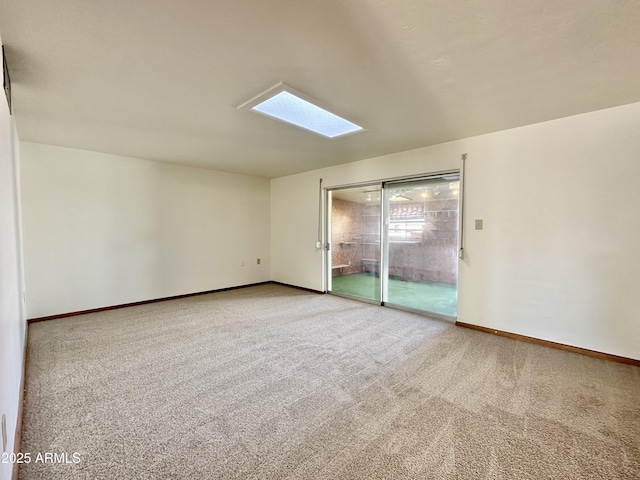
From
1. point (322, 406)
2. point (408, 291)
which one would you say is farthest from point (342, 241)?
point (322, 406)

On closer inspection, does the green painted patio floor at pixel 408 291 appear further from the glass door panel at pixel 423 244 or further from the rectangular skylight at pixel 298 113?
the rectangular skylight at pixel 298 113

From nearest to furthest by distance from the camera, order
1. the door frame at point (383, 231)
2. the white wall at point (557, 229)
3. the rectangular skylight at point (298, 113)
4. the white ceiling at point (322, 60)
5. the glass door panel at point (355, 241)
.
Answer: the white ceiling at point (322, 60) → the rectangular skylight at point (298, 113) → the white wall at point (557, 229) → the door frame at point (383, 231) → the glass door panel at point (355, 241)

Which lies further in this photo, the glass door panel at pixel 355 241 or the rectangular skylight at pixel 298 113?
the glass door panel at pixel 355 241

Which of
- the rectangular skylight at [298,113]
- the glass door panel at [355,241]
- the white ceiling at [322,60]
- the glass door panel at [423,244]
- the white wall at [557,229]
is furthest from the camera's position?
the glass door panel at [355,241]

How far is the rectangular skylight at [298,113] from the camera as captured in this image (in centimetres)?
235

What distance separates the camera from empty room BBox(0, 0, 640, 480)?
1506 mm

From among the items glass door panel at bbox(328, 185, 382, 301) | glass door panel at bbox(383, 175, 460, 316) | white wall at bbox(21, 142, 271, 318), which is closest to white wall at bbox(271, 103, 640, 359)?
glass door panel at bbox(383, 175, 460, 316)

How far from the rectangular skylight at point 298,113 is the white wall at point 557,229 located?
142cm

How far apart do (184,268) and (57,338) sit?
2.01 metres

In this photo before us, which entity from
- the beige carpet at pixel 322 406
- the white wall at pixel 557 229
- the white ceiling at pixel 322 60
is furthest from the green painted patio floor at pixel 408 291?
the white ceiling at pixel 322 60

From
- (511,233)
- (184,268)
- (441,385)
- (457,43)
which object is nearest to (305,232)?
(184,268)

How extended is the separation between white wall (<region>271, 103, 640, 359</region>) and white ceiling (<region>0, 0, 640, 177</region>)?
0.29m

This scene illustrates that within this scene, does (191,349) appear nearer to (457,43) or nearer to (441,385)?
(441,385)

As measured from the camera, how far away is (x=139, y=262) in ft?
14.6
